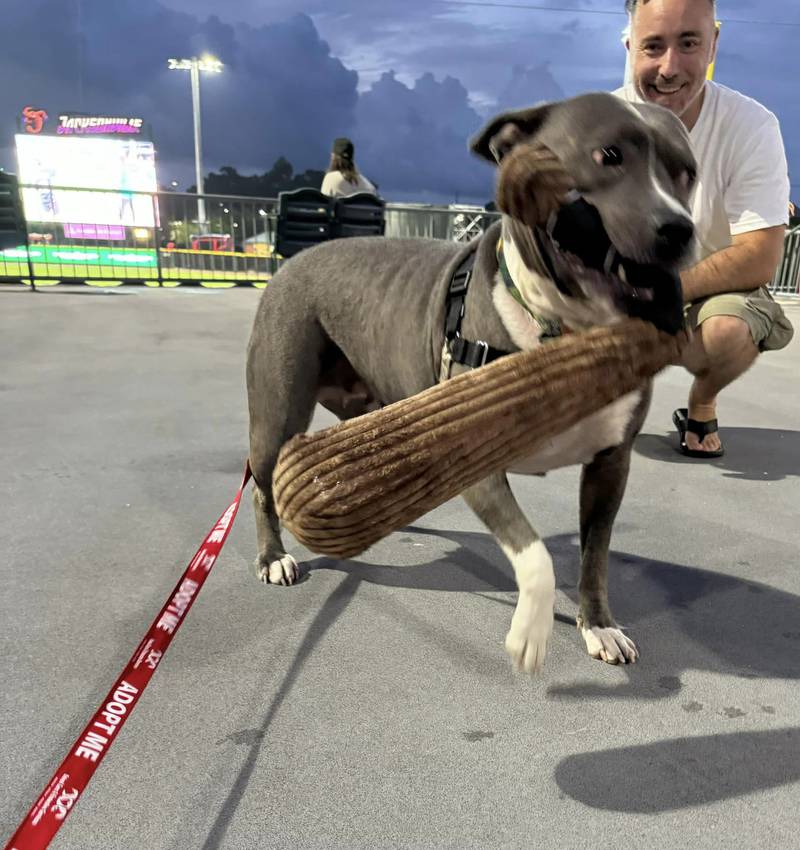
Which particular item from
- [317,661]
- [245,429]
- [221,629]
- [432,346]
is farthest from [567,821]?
[245,429]

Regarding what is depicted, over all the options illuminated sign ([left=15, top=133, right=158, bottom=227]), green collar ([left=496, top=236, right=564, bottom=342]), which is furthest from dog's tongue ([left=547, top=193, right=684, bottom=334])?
illuminated sign ([left=15, top=133, right=158, bottom=227])

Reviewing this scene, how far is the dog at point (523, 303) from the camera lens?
1.28 meters

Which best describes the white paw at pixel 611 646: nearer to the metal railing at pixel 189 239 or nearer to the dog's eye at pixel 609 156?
the dog's eye at pixel 609 156

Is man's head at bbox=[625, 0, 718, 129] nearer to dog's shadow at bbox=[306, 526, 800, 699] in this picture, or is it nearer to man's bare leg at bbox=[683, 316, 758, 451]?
man's bare leg at bbox=[683, 316, 758, 451]

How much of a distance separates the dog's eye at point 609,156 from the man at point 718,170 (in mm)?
798

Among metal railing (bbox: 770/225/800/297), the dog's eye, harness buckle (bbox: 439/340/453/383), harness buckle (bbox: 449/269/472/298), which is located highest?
the dog's eye

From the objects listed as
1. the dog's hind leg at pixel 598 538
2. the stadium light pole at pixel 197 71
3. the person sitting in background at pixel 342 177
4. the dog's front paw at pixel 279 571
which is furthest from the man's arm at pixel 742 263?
the stadium light pole at pixel 197 71

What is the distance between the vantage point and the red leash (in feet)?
3.30

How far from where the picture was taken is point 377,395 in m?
2.12

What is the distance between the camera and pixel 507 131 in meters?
1.48

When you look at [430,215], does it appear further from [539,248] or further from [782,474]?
[539,248]

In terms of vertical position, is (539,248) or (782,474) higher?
(539,248)

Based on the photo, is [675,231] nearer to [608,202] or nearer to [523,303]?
[608,202]

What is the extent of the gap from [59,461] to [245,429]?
86cm
